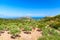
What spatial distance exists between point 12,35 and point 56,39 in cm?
386

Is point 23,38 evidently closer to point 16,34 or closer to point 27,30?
point 16,34

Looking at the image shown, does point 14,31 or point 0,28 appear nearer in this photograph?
point 14,31

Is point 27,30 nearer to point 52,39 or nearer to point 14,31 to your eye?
point 14,31

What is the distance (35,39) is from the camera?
40.7 ft

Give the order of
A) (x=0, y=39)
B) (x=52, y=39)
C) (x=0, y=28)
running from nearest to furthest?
(x=52, y=39), (x=0, y=39), (x=0, y=28)

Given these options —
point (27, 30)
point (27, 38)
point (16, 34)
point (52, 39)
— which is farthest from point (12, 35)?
point (52, 39)

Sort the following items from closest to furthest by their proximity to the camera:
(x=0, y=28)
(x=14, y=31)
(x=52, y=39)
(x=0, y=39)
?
(x=52, y=39)
(x=0, y=39)
(x=14, y=31)
(x=0, y=28)

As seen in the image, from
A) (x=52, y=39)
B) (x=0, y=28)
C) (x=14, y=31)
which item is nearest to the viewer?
(x=52, y=39)

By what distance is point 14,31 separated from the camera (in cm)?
1321

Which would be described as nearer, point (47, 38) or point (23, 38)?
point (47, 38)

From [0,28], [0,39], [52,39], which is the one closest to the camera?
[52,39]

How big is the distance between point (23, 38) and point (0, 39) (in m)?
1.83

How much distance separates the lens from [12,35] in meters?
13.4

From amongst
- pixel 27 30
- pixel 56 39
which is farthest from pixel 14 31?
pixel 56 39
